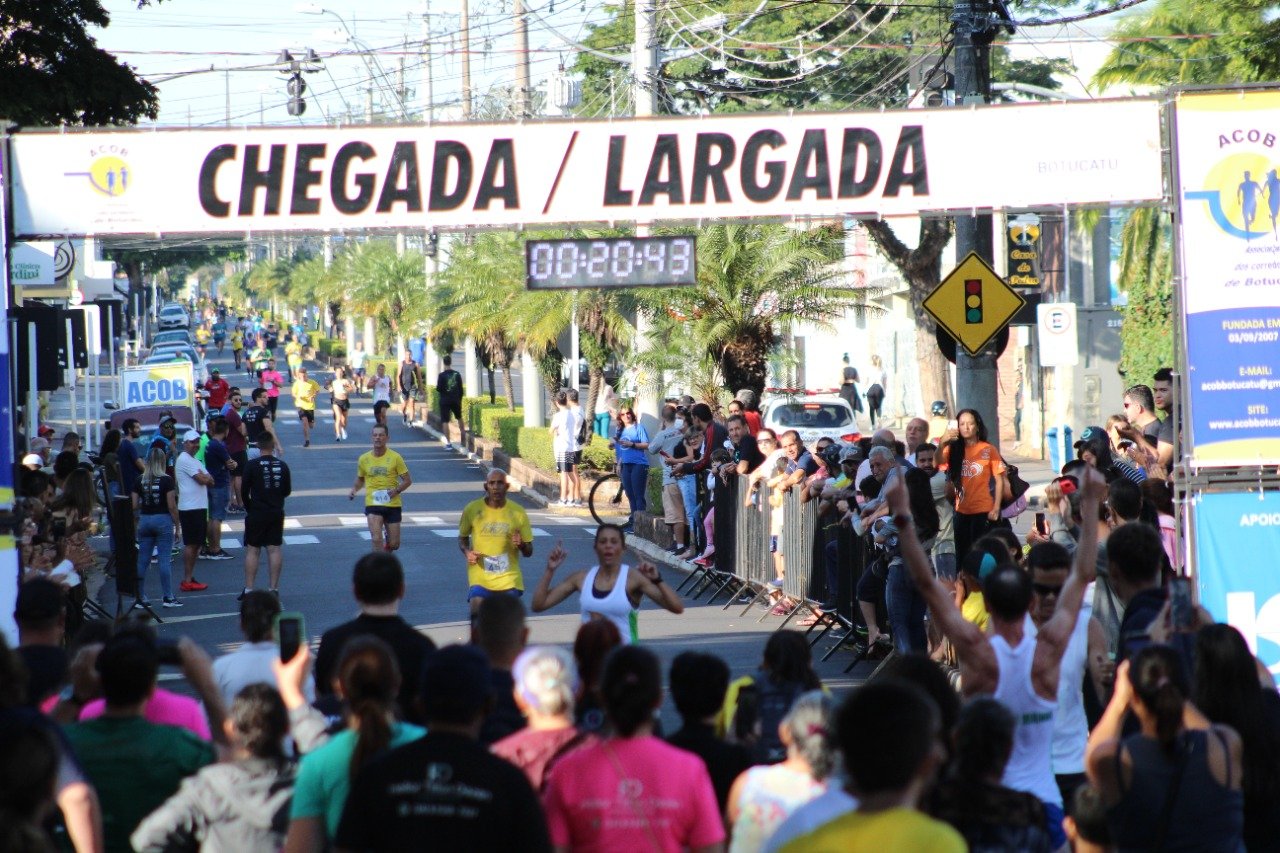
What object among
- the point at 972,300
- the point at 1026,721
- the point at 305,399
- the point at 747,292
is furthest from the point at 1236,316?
the point at 305,399

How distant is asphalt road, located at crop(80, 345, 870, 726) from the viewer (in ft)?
51.8

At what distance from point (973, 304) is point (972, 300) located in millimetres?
38

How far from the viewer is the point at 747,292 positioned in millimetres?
28047

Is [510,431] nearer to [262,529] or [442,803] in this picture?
[262,529]

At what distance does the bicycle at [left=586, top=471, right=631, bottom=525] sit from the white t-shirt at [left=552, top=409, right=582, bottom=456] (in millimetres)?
751

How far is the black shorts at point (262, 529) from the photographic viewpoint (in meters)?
18.1

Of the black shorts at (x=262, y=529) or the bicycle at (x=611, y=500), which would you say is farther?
the bicycle at (x=611, y=500)

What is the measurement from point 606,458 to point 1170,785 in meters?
25.7

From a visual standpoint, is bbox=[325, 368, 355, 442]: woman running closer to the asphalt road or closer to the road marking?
the asphalt road

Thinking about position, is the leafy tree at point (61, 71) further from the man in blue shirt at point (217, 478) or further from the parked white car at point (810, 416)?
the parked white car at point (810, 416)

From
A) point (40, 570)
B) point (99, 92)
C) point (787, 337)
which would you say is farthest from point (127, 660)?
point (787, 337)

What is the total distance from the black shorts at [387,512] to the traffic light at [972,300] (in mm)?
6558

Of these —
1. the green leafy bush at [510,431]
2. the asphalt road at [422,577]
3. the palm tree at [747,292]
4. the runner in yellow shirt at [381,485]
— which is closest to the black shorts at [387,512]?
the runner in yellow shirt at [381,485]

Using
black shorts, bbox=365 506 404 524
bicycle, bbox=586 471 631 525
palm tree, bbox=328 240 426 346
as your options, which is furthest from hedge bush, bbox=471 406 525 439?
palm tree, bbox=328 240 426 346
